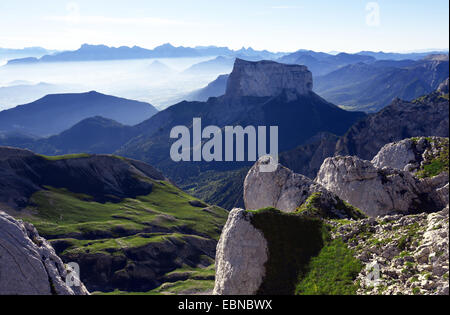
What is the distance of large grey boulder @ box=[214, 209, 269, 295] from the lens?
4609cm

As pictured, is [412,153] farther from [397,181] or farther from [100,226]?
[100,226]

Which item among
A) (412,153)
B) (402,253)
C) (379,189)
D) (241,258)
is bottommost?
(241,258)

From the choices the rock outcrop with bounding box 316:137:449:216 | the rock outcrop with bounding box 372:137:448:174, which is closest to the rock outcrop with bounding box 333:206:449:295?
the rock outcrop with bounding box 316:137:449:216

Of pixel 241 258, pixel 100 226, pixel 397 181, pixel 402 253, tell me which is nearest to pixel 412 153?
pixel 397 181

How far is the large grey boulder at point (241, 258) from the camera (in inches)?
1815

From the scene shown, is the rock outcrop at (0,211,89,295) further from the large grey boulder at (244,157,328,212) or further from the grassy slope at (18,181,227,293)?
the grassy slope at (18,181,227,293)

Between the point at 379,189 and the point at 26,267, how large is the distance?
64351mm

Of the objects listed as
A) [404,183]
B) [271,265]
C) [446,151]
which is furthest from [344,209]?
[446,151]

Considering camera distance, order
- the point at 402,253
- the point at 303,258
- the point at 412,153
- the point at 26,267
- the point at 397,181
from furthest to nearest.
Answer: the point at 412,153 < the point at 397,181 < the point at 26,267 < the point at 303,258 < the point at 402,253

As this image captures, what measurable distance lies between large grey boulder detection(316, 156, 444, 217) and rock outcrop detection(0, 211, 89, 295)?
55361 mm

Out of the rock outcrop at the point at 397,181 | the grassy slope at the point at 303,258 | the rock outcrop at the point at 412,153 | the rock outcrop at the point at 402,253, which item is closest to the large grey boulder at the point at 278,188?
the rock outcrop at the point at 397,181

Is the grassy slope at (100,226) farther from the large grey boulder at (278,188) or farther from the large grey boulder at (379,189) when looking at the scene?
the large grey boulder at (379,189)

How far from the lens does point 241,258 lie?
4772cm

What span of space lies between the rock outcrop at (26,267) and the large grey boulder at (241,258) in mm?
21988
